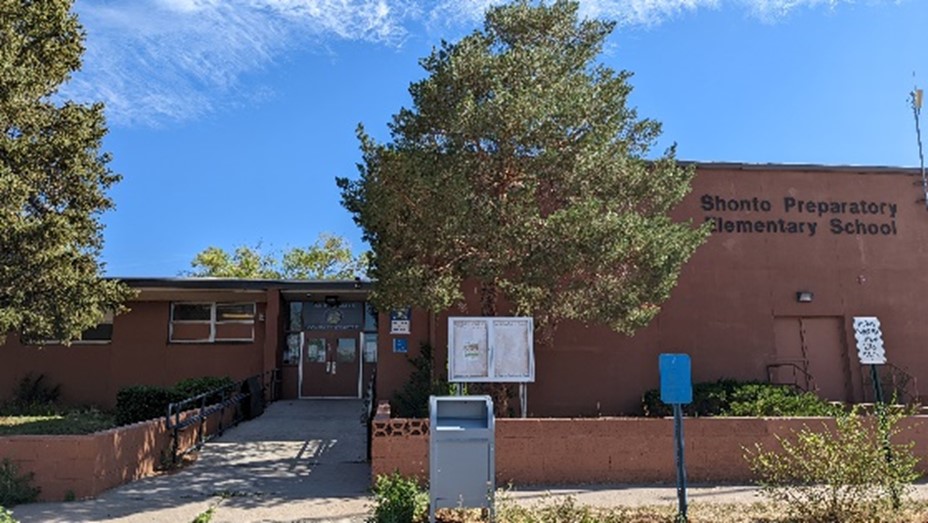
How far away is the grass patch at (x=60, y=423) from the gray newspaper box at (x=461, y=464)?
29.6 ft

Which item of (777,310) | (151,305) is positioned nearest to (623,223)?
(777,310)

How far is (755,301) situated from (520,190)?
24.8 ft

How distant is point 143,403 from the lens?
44.8ft

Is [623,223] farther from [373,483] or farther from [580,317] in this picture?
[373,483]

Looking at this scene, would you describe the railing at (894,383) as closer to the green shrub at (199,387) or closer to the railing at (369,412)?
the railing at (369,412)

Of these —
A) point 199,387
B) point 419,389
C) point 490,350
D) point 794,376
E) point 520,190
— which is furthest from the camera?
point 794,376

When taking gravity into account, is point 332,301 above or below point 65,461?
above

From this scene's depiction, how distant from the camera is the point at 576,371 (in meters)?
15.1

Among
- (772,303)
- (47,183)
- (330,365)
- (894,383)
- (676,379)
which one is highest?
(47,183)

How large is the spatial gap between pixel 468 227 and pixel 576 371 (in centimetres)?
550

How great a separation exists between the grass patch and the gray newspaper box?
902cm

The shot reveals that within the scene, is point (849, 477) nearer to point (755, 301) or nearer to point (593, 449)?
point (593, 449)

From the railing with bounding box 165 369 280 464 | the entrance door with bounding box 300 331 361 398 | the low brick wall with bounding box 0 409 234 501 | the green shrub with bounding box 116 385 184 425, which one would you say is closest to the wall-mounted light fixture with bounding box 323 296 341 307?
the entrance door with bounding box 300 331 361 398

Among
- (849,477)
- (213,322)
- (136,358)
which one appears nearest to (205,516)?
(849,477)
